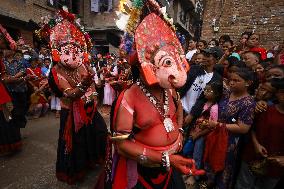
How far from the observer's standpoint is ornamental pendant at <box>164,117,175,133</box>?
206 centimetres

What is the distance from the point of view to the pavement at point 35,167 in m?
3.71

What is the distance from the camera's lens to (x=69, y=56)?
335 centimetres

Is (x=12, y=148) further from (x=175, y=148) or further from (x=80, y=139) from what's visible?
(x=175, y=148)

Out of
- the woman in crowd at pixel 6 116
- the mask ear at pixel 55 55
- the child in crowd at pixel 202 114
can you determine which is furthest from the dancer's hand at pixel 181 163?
the woman in crowd at pixel 6 116

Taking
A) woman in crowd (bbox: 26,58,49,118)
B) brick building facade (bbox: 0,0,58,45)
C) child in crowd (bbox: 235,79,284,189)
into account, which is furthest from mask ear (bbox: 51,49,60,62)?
brick building facade (bbox: 0,0,58,45)

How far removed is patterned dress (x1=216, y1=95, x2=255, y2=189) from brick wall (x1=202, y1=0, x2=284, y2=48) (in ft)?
20.3

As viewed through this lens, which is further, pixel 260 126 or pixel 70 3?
pixel 70 3

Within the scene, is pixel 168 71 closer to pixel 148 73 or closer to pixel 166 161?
pixel 148 73

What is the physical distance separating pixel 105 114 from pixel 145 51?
6437 millimetres

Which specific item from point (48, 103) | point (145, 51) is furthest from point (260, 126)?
point (48, 103)

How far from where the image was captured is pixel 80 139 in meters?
3.69

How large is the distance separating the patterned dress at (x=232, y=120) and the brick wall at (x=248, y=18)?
619 cm

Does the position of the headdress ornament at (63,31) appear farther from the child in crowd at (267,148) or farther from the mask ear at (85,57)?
the child in crowd at (267,148)

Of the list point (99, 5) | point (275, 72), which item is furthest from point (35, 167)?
point (99, 5)
